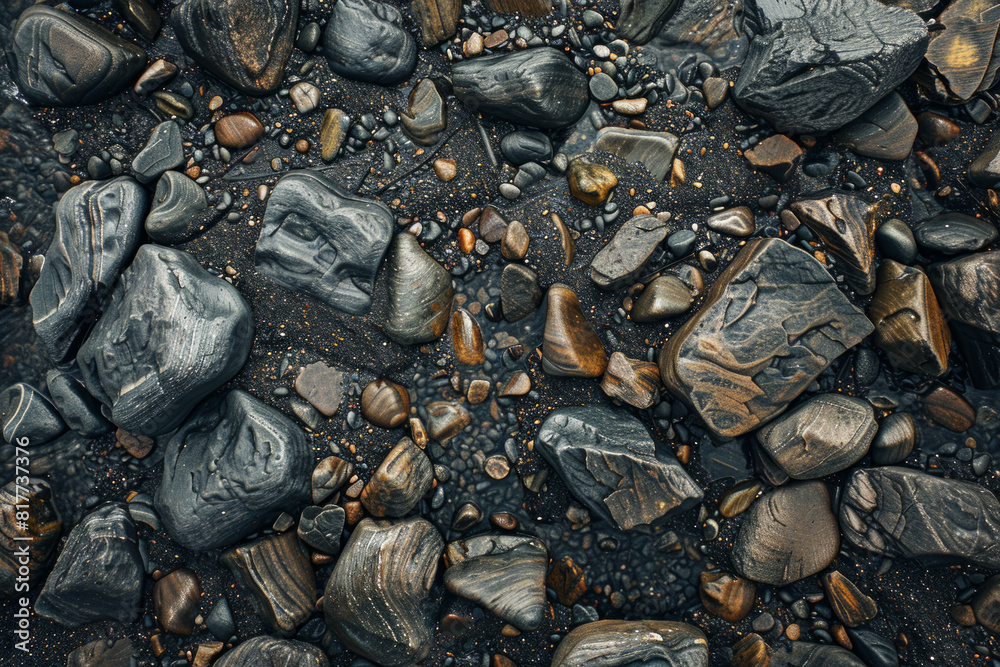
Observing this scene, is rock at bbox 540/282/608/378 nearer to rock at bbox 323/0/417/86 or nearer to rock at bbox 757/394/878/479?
rock at bbox 757/394/878/479

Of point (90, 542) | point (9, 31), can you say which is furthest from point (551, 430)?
point (9, 31)

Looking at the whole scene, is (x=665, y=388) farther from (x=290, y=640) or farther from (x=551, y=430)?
(x=290, y=640)

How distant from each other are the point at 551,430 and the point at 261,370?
1.41m

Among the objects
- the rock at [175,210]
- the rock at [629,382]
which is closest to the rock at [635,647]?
the rock at [629,382]

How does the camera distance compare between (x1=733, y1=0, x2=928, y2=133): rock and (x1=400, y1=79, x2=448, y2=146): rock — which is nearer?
(x1=733, y1=0, x2=928, y2=133): rock

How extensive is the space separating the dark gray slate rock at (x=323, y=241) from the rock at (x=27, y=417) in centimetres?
127

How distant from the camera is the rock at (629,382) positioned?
2520mm

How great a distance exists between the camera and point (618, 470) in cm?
241

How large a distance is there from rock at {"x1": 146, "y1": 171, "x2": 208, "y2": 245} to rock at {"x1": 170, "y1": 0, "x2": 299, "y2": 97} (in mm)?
538

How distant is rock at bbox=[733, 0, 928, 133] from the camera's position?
241cm

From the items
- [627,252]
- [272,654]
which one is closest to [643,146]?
[627,252]

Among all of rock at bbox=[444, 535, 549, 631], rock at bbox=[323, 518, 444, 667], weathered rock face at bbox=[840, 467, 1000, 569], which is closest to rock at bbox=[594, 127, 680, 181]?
weathered rock face at bbox=[840, 467, 1000, 569]

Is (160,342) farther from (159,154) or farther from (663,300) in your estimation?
(663,300)

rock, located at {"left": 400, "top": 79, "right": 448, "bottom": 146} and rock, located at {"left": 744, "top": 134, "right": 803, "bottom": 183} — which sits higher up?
Result: rock, located at {"left": 400, "top": 79, "right": 448, "bottom": 146}
